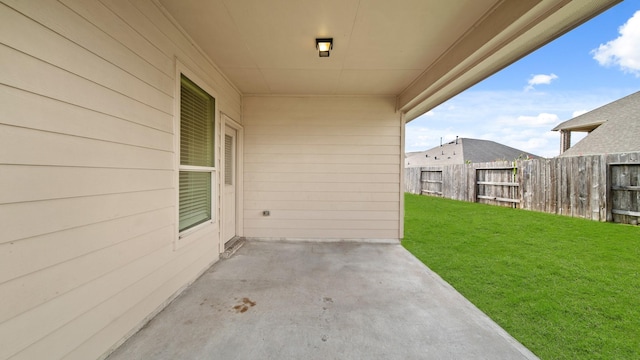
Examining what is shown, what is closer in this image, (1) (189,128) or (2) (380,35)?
(2) (380,35)

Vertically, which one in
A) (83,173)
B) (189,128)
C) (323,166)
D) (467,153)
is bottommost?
(83,173)

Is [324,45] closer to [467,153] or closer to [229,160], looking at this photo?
[229,160]

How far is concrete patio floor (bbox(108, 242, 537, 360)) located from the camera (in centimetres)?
161

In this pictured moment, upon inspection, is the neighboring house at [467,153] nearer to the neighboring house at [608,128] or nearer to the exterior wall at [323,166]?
the neighboring house at [608,128]

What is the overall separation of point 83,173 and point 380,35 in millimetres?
2809

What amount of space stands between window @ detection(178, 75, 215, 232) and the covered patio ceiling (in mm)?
617

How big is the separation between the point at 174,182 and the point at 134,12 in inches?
55.4

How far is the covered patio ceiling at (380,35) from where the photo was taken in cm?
189

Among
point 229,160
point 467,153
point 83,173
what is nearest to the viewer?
point 83,173

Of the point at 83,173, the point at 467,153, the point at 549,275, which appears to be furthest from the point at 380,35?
the point at 467,153

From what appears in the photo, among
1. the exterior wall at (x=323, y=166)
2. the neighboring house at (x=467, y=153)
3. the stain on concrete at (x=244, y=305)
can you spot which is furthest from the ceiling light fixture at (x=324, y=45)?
the neighboring house at (x=467, y=153)

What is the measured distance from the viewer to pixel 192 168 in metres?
2.56

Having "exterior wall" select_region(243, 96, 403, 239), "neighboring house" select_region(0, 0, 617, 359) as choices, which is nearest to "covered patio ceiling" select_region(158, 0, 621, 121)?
"neighboring house" select_region(0, 0, 617, 359)

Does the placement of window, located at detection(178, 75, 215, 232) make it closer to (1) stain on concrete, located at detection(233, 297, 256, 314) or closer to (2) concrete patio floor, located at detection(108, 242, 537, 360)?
(2) concrete patio floor, located at detection(108, 242, 537, 360)
